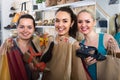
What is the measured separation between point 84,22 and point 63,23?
5.7 inches

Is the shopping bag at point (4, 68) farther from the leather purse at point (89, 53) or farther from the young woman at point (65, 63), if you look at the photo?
the leather purse at point (89, 53)

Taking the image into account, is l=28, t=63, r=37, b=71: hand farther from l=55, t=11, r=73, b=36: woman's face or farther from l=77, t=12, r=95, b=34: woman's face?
l=77, t=12, r=95, b=34: woman's face

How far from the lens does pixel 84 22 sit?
4.98 ft

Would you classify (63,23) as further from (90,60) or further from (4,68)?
(4,68)

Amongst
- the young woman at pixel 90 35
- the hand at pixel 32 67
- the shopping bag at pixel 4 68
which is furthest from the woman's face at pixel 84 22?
the shopping bag at pixel 4 68

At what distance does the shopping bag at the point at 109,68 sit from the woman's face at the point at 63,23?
349mm

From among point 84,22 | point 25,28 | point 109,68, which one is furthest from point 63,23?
point 109,68

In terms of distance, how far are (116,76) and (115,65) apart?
0.06 m

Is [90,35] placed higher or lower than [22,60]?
higher

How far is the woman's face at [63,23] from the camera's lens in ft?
4.90

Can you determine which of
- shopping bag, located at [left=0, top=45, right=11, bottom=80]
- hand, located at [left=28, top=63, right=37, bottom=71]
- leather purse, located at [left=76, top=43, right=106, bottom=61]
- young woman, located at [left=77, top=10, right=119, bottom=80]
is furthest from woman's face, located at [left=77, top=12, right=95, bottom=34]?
shopping bag, located at [left=0, top=45, right=11, bottom=80]

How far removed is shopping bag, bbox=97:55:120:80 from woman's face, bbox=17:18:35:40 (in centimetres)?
61

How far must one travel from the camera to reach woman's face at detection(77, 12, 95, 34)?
4.98 feet

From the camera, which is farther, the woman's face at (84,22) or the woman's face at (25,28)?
the woman's face at (25,28)
